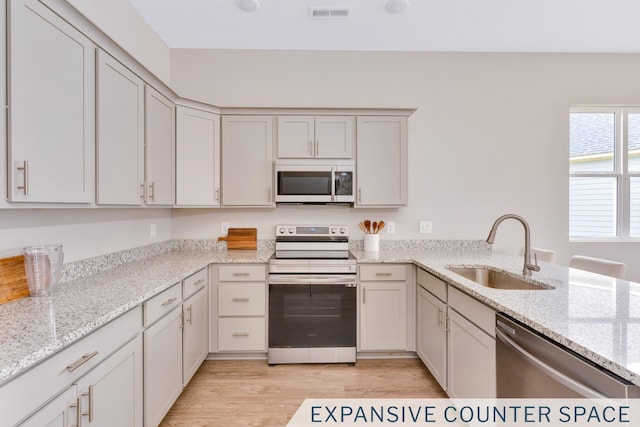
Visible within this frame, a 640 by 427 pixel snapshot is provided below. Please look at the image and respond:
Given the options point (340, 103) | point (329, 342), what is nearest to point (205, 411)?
point (329, 342)

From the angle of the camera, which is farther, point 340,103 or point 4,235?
point 340,103

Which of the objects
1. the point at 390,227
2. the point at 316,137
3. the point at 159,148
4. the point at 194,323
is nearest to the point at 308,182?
the point at 316,137

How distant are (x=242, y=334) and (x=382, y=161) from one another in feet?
6.30

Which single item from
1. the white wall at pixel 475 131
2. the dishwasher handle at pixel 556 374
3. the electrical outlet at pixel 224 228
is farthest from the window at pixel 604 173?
the electrical outlet at pixel 224 228

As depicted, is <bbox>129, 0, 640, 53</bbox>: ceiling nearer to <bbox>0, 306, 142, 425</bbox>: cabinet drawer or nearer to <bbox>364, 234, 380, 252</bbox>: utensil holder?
<bbox>364, 234, 380, 252</bbox>: utensil holder

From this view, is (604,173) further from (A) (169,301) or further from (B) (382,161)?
(A) (169,301)

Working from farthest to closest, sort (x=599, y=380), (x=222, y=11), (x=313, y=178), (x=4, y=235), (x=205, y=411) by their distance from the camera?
(x=313, y=178) → (x=222, y=11) → (x=205, y=411) → (x=4, y=235) → (x=599, y=380)

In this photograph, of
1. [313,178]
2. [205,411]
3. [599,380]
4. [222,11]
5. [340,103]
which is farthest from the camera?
[340,103]

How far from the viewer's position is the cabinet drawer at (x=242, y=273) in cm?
251

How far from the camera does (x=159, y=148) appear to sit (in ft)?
7.66

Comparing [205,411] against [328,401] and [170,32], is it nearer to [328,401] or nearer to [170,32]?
[328,401]

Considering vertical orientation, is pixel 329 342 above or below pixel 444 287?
below

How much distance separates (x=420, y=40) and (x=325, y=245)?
2113 mm

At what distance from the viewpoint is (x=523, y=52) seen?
3.08 metres
